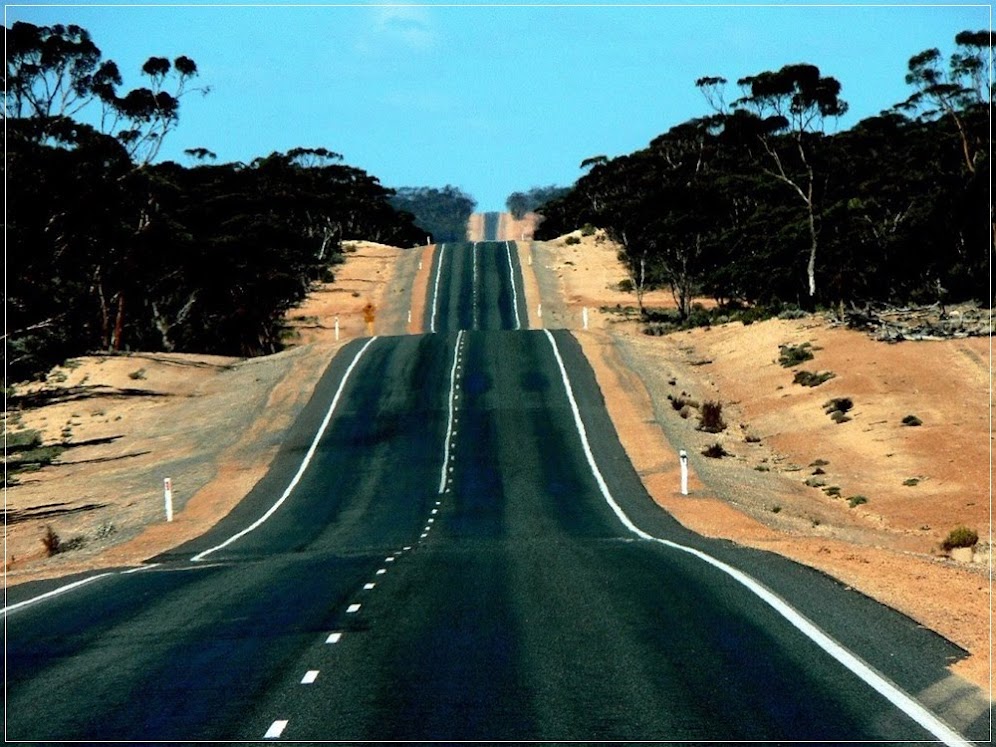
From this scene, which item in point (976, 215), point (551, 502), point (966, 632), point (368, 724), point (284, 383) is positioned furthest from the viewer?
point (976, 215)

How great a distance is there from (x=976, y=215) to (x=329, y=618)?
63.2 meters

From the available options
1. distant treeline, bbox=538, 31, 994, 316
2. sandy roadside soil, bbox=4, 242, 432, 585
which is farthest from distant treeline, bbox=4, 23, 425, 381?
distant treeline, bbox=538, 31, 994, 316

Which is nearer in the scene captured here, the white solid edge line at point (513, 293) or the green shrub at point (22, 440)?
the green shrub at point (22, 440)

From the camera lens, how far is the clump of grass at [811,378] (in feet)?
151

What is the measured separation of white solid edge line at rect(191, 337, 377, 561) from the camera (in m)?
26.2

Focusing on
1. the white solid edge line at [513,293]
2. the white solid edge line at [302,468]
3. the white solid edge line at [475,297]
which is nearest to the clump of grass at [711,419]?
the white solid edge line at [302,468]

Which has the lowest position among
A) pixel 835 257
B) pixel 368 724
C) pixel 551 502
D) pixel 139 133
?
pixel 551 502

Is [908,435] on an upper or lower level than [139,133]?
lower

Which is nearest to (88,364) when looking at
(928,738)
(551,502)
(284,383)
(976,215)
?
(284,383)

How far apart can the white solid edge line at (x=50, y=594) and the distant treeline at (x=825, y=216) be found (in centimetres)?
4707

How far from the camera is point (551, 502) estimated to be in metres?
30.9

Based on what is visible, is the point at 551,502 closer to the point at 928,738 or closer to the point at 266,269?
the point at 928,738

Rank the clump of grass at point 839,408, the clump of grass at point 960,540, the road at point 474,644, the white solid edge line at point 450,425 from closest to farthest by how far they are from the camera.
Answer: the road at point 474,644 → the clump of grass at point 960,540 → the white solid edge line at point 450,425 → the clump of grass at point 839,408

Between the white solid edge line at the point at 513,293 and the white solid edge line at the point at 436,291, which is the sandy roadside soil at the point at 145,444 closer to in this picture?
the white solid edge line at the point at 436,291
